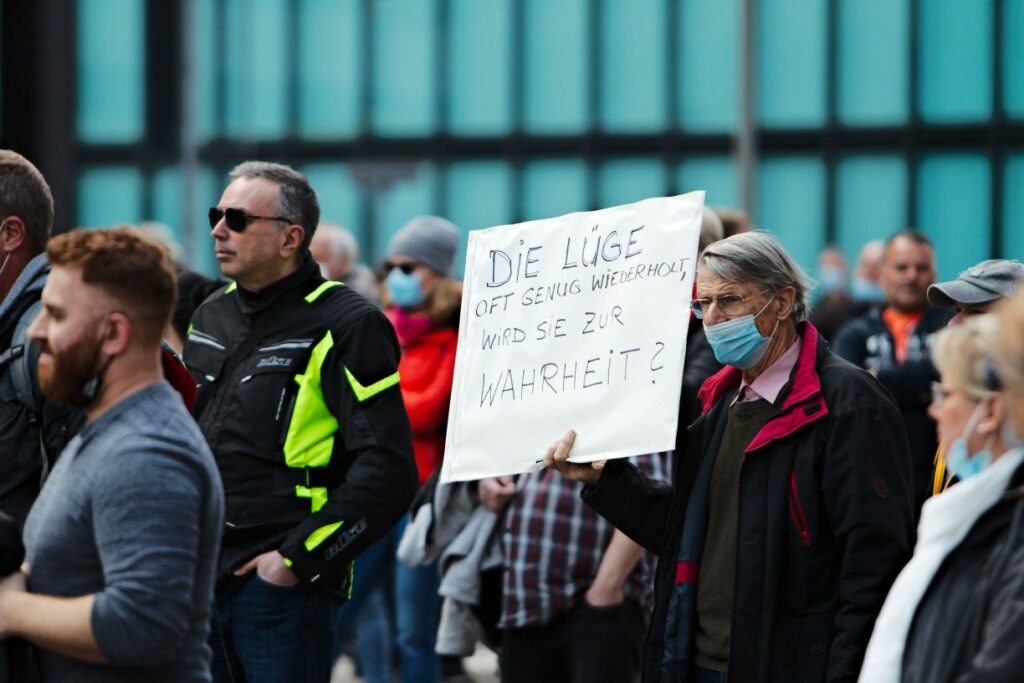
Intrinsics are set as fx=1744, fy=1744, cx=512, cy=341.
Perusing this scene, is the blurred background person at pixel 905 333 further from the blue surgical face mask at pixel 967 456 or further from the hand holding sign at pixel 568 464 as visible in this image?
the blue surgical face mask at pixel 967 456

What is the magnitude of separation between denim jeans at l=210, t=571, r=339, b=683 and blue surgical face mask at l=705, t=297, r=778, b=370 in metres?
1.46

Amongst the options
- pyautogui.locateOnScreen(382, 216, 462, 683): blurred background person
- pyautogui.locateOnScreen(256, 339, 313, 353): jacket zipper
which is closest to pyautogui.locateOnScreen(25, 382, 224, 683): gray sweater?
pyautogui.locateOnScreen(256, 339, 313, 353): jacket zipper

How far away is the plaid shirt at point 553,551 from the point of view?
5.73m

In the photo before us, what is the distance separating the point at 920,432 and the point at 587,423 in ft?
14.4

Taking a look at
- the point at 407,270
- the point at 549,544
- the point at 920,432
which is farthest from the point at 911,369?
the point at 549,544

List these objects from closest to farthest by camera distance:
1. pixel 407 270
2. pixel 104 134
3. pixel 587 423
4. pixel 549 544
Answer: pixel 587 423
pixel 549 544
pixel 407 270
pixel 104 134

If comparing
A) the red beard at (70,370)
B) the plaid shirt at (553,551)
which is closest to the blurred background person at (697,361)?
the plaid shirt at (553,551)

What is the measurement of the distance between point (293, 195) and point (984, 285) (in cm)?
212

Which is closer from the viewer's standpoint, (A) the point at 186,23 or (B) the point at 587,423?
(B) the point at 587,423

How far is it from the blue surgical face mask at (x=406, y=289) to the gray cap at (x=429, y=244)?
0.09 meters

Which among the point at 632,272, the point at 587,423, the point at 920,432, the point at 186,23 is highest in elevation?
the point at 186,23

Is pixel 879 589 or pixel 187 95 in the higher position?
pixel 187 95

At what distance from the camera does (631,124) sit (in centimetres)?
2244

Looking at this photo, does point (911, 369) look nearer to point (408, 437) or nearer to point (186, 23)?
point (408, 437)
